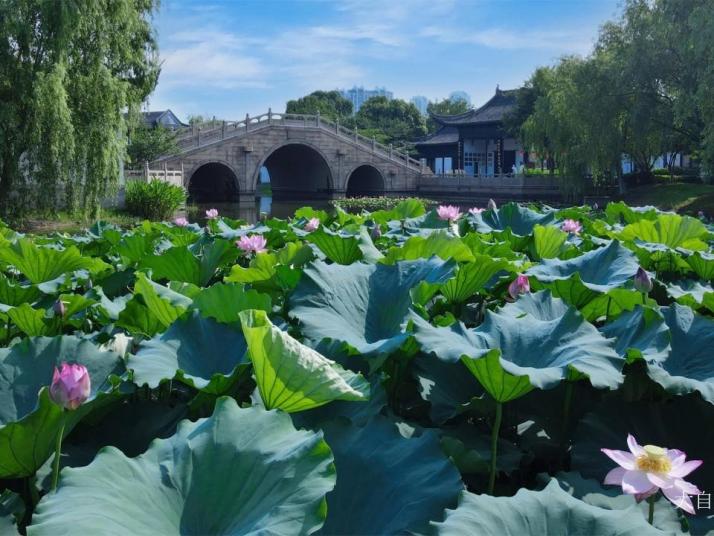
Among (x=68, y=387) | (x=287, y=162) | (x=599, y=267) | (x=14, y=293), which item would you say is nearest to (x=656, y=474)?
(x=68, y=387)

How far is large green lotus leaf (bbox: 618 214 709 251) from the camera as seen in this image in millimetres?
2642

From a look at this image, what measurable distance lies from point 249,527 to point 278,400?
27cm

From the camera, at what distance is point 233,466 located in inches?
34.2

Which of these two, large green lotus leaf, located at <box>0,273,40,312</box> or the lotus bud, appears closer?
the lotus bud

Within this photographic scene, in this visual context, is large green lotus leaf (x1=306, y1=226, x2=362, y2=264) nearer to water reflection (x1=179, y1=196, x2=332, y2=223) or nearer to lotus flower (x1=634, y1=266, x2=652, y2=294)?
lotus flower (x1=634, y1=266, x2=652, y2=294)

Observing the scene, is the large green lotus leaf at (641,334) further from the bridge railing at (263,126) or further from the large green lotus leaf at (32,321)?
the bridge railing at (263,126)

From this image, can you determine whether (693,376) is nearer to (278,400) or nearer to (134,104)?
(278,400)

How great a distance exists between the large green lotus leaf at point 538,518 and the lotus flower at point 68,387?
0.51m

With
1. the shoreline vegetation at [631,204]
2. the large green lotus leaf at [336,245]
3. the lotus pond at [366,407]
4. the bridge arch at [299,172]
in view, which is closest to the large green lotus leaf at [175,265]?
the lotus pond at [366,407]

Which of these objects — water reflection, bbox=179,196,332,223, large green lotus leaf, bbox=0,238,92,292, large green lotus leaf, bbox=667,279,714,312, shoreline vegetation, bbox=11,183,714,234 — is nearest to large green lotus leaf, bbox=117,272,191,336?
large green lotus leaf, bbox=0,238,92,292

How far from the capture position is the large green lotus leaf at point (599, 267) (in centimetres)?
181

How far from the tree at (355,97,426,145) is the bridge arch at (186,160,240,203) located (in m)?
19.2

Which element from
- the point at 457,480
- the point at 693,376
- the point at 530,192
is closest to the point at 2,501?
the point at 457,480

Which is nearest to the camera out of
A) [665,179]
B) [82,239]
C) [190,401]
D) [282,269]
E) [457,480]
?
[457,480]
